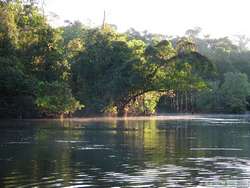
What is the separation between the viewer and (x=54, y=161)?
77.9 feet

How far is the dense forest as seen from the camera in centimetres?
6900

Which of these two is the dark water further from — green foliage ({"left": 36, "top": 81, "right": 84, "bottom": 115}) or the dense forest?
the dense forest

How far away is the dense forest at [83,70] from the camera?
69.0 metres

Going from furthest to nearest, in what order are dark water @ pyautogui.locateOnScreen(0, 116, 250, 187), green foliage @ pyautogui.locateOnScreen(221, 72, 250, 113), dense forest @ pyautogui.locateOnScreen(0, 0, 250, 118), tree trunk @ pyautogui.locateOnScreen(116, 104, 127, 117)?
green foliage @ pyautogui.locateOnScreen(221, 72, 250, 113)
tree trunk @ pyautogui.locateOnScreen(116, 104, 127, 117)
dense forest @ pyautogui.locateOnScreen(0, 0, 250, 118)
dark water @ pyautogui.locateOnScreen(0, 116, 250, 187)

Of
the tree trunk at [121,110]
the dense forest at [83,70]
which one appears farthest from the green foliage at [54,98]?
the tree trunk at [121,110]

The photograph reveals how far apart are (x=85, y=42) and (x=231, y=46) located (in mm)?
69945

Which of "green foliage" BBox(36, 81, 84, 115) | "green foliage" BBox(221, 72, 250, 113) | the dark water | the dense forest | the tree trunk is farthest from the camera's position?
"green foliage" BBox(221, 72, 250, 113)

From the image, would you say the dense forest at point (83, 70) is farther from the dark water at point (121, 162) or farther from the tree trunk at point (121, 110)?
the dark water at point (121, 162)

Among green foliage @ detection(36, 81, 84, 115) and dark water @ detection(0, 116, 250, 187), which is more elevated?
green foliage @ detection(36, 81, 84, 115)

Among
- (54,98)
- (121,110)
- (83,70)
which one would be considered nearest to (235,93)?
(121,110)

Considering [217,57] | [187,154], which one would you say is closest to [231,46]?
[217,57]

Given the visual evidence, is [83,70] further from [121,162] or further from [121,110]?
[121,162]

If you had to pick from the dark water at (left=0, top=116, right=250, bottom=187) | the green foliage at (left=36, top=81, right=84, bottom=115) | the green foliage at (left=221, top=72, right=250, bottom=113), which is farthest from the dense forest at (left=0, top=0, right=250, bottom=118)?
the dark water at (left=0, top=116, right=250, bottom=187)

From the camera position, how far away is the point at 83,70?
80750 millimetres
